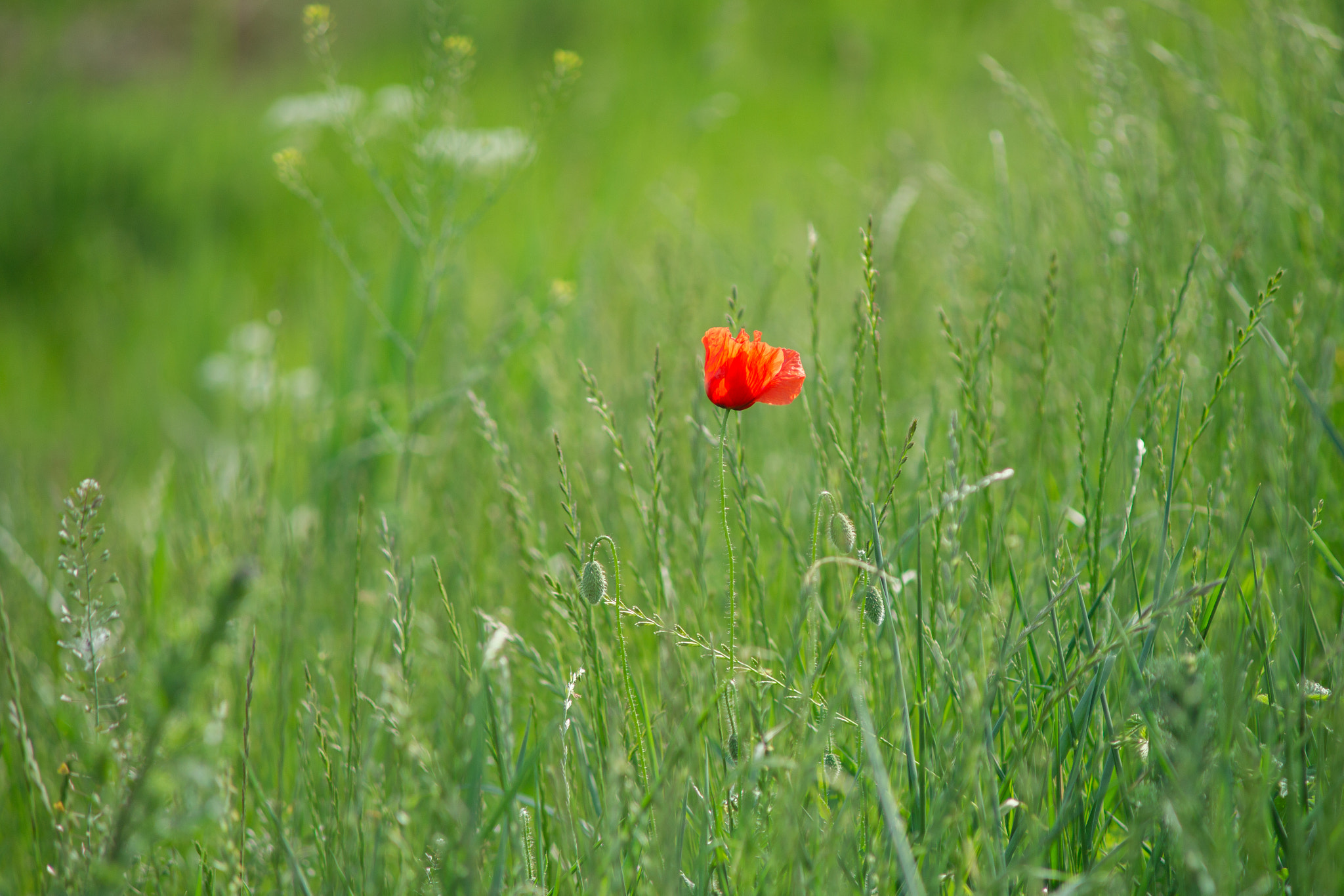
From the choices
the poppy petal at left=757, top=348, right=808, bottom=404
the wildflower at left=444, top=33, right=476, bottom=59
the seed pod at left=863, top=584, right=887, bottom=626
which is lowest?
the seed pod at left=863, top=584, right=887, bottom=626

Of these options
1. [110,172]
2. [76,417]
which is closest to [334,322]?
[76,417]

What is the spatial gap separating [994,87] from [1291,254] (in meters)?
2.95

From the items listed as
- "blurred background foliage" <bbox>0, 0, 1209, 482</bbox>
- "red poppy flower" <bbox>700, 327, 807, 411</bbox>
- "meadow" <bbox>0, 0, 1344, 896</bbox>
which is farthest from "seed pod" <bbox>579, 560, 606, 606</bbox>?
"blurred background foliage" <bbox>0, 0, 1209, 482</bbox>

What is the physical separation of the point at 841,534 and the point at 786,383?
0.17 meters

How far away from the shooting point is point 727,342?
2.91 ft

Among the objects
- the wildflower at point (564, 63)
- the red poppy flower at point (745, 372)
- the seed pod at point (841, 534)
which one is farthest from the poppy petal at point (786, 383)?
the wildflower at point (564, 63)

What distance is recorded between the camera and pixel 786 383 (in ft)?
3.00

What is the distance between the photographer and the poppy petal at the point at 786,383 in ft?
2.95

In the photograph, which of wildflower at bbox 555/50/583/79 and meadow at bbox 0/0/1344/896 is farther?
wildflower at bbox 555/50/583/79

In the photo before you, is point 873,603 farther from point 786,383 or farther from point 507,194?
point 507,194

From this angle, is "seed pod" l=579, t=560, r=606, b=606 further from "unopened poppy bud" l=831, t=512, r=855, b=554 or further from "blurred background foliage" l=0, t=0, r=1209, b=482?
"blurred background foliage" l=0, t=0, r=1209, b=482

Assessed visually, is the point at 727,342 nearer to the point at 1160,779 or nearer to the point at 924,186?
the point at 1160,779

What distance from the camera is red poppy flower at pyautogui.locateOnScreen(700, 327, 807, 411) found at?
0.87 metres

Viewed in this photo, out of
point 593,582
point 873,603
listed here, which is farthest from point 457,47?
point 873,603
